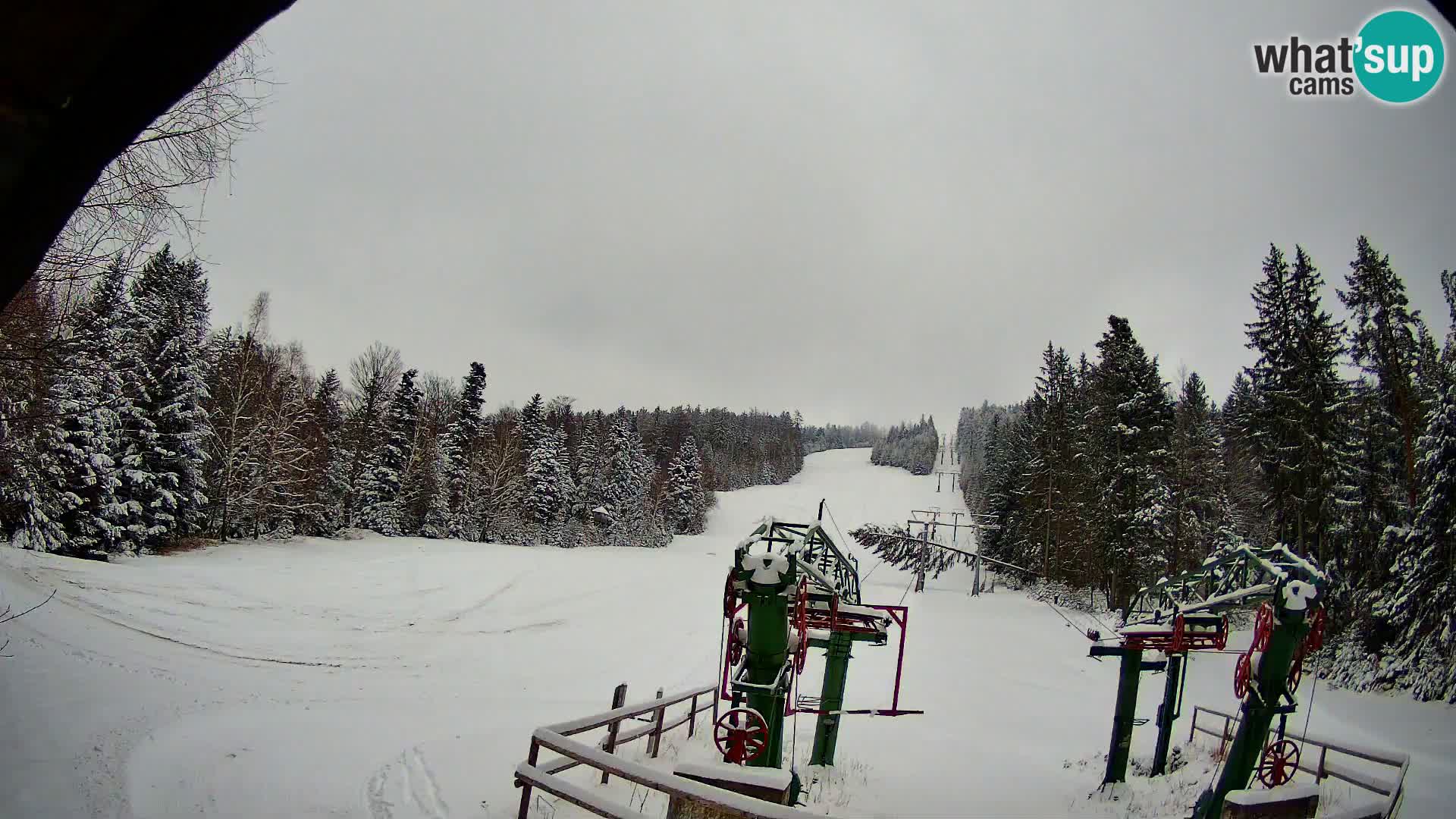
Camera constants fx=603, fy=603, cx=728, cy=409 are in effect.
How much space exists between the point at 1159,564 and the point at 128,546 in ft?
142

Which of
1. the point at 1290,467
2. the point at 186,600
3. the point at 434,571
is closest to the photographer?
the point at 186,600

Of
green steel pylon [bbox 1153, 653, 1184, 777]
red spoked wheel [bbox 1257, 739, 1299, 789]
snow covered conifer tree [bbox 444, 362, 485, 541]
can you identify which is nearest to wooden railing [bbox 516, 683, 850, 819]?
red spoked wheel [bbox 1257, 739, 1299, 789]

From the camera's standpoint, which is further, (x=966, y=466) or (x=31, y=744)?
(x=966, y=466)

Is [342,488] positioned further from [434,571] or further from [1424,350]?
[1424,350]

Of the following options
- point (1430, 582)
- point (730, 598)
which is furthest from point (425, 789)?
point (1430, 582)

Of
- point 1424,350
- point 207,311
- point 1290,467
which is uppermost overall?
point 1424,350

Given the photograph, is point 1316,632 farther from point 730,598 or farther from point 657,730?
point 657,730

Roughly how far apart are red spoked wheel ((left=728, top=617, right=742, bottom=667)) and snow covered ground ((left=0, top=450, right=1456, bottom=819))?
2157mm

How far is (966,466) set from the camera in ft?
398

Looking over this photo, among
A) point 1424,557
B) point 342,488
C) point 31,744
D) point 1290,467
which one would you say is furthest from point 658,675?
point 342,488

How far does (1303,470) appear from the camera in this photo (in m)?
22.0

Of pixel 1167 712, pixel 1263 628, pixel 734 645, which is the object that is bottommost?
pixel 1167 712

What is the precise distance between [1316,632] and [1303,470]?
18.0 meters

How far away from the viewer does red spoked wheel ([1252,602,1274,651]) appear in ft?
28.6
